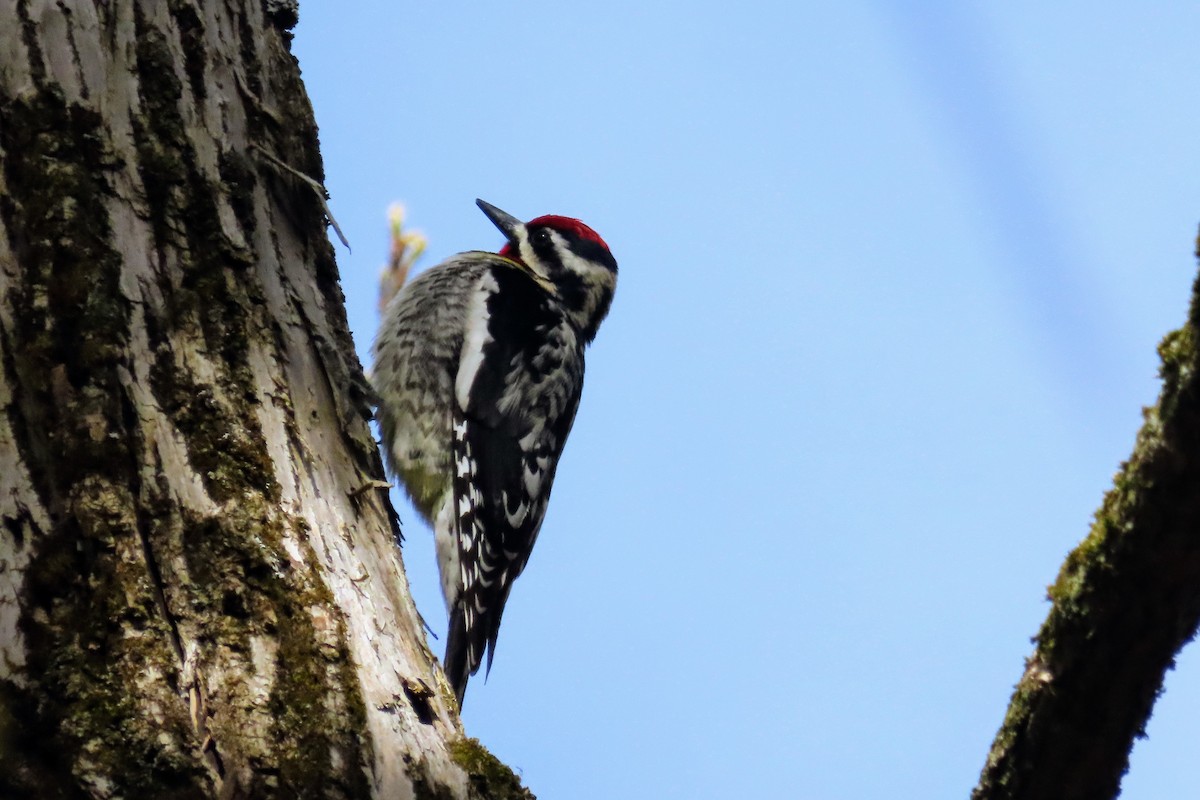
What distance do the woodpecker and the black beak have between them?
48cm

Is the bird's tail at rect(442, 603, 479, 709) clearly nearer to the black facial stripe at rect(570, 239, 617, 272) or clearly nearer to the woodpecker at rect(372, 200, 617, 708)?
the woodpecker at rect(372, 200, 617, 708)

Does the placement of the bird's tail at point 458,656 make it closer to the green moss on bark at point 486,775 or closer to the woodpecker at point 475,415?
the woodpecker at point 475,415

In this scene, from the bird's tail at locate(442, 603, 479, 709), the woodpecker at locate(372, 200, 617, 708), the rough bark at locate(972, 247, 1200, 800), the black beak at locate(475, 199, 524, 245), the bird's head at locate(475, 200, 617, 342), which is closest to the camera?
the rough bark at locate(972, 247, 1200, 800)

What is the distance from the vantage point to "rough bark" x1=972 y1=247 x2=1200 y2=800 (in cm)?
136

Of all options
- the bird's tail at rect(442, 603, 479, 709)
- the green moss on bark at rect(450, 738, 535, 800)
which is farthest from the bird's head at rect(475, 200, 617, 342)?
the green moss on bark at rect(450, 738, 535, 800)

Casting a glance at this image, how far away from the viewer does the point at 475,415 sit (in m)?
4.01

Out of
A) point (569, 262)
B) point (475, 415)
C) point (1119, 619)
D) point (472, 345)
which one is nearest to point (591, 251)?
point (569, 262)

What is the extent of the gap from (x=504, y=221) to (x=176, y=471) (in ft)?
10.7

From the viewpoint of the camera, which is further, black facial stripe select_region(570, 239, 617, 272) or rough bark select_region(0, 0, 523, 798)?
black facial stripe select_region(570, 239, 617, 272)

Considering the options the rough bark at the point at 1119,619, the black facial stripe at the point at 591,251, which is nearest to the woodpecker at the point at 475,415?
the black facial stripe at the point at 591,251

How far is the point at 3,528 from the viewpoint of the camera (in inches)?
69.4

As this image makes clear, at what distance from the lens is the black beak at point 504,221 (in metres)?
5.00

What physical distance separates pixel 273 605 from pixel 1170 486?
1.22 m

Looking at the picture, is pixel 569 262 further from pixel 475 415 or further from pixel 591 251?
pixel 475 415
